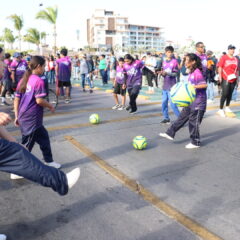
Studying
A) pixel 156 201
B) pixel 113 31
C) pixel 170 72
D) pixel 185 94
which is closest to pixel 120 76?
pixel 170 72

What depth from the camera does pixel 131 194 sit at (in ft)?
12.5

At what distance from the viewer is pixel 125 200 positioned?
3654 millimetres

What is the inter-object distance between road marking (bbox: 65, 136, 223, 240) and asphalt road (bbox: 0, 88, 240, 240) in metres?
0.03

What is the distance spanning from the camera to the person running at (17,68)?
10664 millimetres

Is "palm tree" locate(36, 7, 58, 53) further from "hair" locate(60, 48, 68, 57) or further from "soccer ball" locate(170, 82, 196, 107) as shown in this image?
"soccer ball" locate(170, 82, 196, 107)

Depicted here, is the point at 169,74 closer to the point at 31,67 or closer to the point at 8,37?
the point at 31,67

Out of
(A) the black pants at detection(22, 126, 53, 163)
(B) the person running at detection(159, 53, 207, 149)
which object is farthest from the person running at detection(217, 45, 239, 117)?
(A) the black pants at detection(22, 126, 53, 163)

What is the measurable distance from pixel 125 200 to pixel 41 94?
193 cm

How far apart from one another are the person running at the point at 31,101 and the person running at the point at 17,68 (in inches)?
263

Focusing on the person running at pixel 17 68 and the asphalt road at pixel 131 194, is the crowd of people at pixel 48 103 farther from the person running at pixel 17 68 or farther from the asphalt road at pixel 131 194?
the asphalt road at pixel 131 194

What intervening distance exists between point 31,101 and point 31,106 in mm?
78

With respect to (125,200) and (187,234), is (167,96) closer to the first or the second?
(125,200)

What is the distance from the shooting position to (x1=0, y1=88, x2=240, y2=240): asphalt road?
304 cm

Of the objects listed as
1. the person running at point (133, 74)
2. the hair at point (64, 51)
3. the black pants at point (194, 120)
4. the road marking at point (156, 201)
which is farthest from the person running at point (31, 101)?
the hair at point (64, 51)
